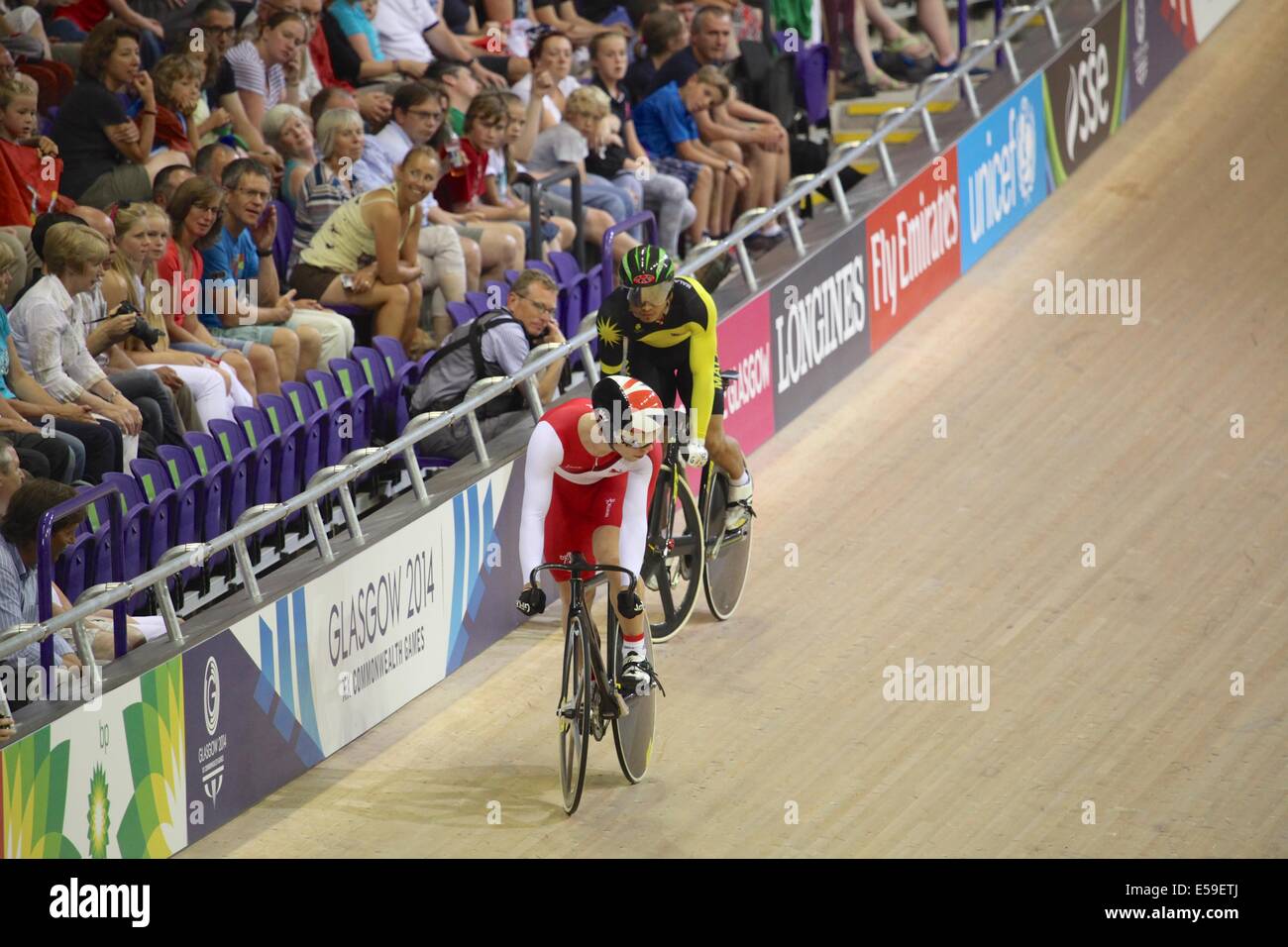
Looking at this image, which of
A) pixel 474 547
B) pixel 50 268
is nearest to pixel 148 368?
pixel 50 268

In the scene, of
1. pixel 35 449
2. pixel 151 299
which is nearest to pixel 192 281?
pixel 151 299

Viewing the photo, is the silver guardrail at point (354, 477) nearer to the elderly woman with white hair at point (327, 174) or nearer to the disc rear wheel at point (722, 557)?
the disc rear wheel at point (722, 557)

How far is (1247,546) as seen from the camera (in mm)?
8734

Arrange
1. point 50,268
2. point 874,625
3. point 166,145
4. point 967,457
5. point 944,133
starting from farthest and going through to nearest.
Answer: point 944,133, point 967,457, point 166,145, point 874,625, point 50,268

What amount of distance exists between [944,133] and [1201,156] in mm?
2248

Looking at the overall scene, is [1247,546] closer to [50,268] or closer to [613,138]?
[613,138]

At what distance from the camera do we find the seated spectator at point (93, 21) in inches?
363

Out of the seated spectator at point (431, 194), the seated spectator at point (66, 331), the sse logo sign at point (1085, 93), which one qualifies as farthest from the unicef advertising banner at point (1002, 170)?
the seated spectator at point (66, 331)

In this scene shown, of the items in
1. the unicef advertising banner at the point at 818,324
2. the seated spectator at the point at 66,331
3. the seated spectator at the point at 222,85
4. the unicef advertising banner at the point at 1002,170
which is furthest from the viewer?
the unicef advertising banner at the point at 1002,170

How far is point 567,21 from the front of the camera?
39.1ft

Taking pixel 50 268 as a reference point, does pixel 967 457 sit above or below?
below

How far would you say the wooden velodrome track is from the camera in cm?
662

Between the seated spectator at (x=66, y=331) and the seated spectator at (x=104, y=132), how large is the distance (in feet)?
3.66

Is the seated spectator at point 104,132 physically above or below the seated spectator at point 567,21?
above
